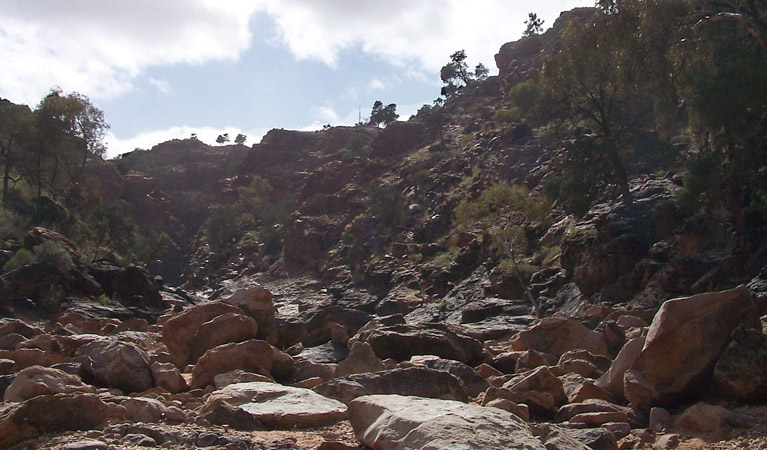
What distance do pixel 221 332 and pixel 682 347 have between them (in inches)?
300

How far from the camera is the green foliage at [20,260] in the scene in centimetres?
3177

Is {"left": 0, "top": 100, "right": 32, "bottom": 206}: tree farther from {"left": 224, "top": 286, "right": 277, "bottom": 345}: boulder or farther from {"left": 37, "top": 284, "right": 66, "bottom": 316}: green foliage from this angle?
{"left": 224, "top": 286, "right": 277, "bottom": 345}: boulder

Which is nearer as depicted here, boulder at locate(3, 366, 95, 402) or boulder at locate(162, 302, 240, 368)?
boulder at locate(3, 366, 95, 402)

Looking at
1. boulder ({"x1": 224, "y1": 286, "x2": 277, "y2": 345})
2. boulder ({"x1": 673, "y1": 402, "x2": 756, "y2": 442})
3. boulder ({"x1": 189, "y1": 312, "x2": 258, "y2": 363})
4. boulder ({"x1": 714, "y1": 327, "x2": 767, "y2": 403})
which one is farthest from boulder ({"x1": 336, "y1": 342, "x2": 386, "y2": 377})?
boulder ({"x1": 714, "y1": 327, "x2": 767, "y2": 403})

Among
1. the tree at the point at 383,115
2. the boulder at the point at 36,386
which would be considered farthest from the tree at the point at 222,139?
the boulder at the point at 36,386

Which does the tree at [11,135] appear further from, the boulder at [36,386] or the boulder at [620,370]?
the boulder at [620,370]

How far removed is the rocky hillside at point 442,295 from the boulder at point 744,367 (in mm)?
23

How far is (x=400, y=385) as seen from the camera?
8438 millimetres

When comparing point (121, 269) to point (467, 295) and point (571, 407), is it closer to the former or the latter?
point (467, 295)

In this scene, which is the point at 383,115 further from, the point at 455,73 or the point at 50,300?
the point at 50,300

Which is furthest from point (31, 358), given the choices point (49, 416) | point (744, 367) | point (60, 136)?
point (60, 136)

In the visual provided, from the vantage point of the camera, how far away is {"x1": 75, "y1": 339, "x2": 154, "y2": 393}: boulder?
378 inches

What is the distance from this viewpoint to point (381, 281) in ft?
160

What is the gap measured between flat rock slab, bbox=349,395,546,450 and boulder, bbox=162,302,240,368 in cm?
749
